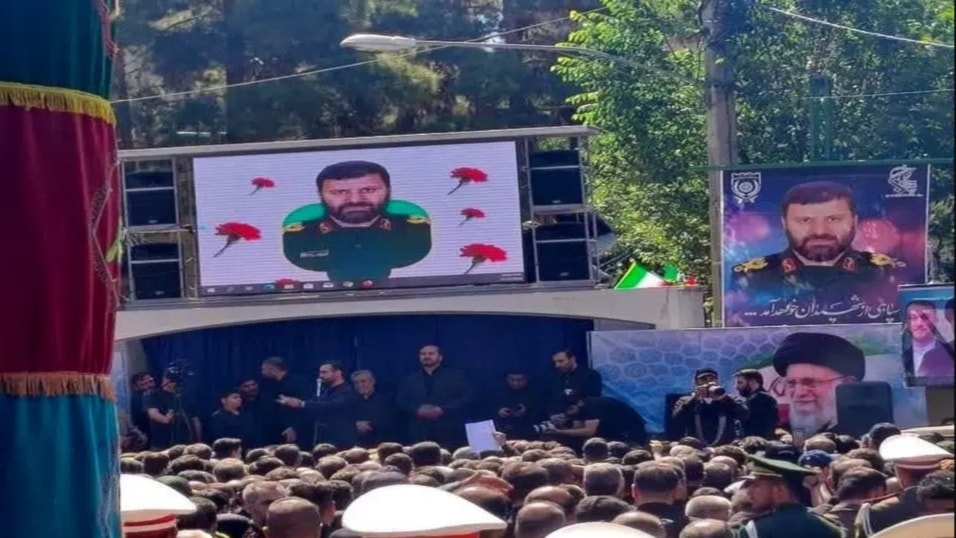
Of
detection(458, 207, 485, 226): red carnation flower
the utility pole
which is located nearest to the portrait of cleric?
the utility pole

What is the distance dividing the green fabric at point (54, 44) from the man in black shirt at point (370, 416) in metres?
11.1

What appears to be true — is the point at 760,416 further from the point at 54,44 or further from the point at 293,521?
the point at 54,44

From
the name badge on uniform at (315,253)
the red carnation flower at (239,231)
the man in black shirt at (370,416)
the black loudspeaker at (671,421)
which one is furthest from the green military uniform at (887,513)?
the red carnation flower at (239,231)

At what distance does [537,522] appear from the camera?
21.0 feet

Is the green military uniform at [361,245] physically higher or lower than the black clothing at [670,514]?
higher

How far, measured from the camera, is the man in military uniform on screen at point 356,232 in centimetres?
1736

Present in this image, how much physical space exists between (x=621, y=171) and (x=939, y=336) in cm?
1206

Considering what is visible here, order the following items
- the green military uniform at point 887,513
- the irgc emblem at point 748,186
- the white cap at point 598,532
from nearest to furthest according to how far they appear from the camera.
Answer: the white cap at point 598,532 < the green military uniform at point 887,513 < the irgc emblem at point 748,186

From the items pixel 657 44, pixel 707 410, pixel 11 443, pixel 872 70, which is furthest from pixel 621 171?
pixel 11 443

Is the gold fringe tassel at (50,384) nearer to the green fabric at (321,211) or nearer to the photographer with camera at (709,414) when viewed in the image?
the photographer with camera at (709,414)

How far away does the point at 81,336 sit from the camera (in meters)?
4.00

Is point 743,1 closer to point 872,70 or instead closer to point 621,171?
point 872,70

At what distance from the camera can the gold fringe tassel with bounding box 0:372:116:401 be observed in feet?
12.8

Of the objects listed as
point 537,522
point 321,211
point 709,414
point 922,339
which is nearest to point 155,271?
point 321,211
